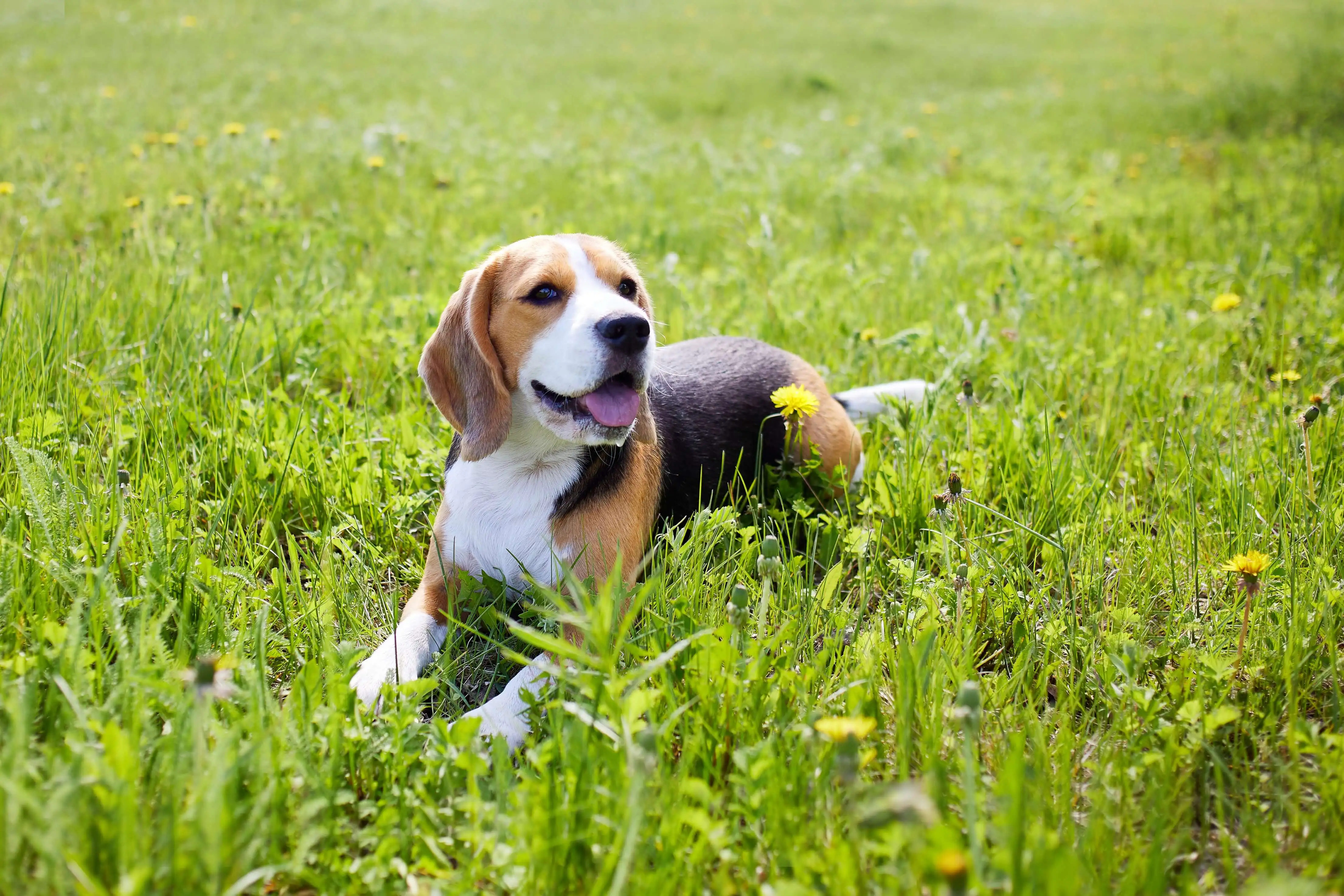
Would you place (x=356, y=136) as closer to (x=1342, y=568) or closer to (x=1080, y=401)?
(x=1080, y=401)

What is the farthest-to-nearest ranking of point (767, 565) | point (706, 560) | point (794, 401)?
1. point (794, 401)
2. point (706, 560)
3. point (767, 565)

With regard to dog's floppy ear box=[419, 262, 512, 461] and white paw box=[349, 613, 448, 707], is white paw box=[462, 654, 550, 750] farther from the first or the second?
dog's floppy ear box=[419, 262, 512, 461]

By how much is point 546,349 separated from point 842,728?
1.39m

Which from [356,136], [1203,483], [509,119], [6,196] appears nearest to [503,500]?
[1203,483]

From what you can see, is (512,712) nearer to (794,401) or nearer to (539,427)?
(539,427)

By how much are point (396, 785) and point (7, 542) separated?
1.23 meters

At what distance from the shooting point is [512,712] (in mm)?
2338

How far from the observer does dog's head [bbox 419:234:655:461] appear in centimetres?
266

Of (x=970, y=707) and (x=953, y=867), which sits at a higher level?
(x=953, y=867)

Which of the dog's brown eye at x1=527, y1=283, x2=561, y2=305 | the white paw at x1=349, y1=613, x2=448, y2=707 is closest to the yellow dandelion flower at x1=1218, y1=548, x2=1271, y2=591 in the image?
the dog's brown eye at x1=527, y1=283, x2=561, y2=305

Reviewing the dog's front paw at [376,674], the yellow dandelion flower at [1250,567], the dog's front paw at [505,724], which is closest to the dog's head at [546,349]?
the dog's front paw at [376,674]

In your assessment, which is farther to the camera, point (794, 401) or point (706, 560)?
point (794, 401)

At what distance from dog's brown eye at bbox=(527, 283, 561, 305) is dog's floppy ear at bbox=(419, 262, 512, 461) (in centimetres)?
18

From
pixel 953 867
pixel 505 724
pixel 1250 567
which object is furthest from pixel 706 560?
pixel 953 867
